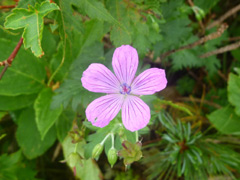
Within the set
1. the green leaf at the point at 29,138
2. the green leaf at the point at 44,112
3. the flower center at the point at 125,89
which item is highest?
the flower center at the point at 125,89

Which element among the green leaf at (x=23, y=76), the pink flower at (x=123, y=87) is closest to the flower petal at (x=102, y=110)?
the pink flower at (x=123, y=87)

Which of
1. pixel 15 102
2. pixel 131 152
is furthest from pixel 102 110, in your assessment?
pixel 15 102

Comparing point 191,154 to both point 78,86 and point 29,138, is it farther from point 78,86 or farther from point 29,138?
point 29,138

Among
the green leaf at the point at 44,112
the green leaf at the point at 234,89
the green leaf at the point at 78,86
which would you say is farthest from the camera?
the green leaf at the point at 234,89

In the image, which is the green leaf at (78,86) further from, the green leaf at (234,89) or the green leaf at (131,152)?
the green leaf at (234,89)

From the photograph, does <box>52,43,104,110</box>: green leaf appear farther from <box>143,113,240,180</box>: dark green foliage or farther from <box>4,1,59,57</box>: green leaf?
<box>143,113,240,180</box>: dark green foliage

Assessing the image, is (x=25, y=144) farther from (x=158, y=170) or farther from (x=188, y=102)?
(x=188, y=102)
